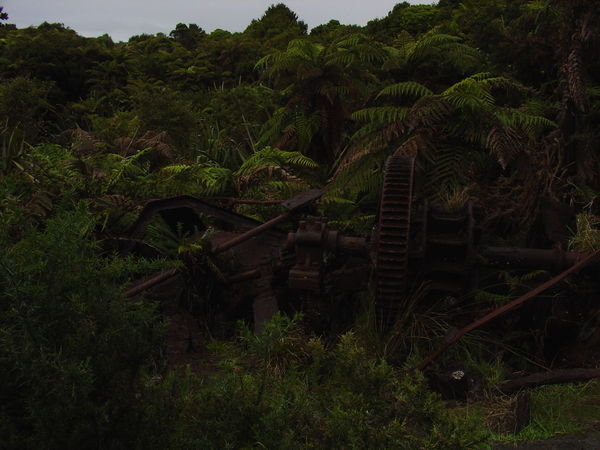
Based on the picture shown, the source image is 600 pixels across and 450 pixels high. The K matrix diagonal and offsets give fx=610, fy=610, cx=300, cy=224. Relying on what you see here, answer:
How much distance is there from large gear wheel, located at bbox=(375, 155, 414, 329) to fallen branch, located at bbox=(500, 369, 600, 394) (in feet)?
2.57

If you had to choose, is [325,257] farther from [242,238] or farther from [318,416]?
[318,416]

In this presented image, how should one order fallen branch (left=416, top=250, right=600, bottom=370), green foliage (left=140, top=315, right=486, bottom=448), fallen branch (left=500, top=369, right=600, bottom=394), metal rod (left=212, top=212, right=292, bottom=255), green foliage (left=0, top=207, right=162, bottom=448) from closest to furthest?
green foliage (left=0, top=207, right=162, bottom=448) < green foliage (left=140, top=315, right=486, bottom=448) < fallen branch (left=500, top=369, right=600, bottom=394) < fallen branch (left=416, top=250, right=600, bottom=370) < metal rod (left=212, top=212, right=292, bottom=255)

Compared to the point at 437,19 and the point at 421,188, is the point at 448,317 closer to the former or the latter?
the point at 421,188

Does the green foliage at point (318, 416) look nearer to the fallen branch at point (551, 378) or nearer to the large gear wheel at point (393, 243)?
the fallen branch at point (551, 378)

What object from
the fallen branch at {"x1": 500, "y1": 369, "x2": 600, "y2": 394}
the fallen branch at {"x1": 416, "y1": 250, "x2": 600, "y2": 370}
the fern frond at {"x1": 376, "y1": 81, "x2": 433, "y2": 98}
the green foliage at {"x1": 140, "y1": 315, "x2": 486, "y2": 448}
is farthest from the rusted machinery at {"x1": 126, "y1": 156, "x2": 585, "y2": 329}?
the fern frond at {"x1": 376, "y1": 81, "x2": 433, "y2": 98}

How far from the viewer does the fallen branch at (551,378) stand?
10.4 ft

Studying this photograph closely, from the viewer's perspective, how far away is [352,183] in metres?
5.43

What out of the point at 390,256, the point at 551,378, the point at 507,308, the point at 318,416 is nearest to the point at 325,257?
the point at 390,256

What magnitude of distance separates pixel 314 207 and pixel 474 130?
64.0 inches

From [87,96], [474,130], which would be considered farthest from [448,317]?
[87,96]

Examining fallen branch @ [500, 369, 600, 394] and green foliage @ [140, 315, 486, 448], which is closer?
green foliage @ [140, 315, 486, 448]

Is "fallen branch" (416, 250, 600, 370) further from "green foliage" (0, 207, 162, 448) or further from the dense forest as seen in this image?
"green foliage" (0, 207, 162, 448)

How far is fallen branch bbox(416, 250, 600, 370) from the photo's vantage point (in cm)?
332

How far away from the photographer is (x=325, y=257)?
4398 millimetres
